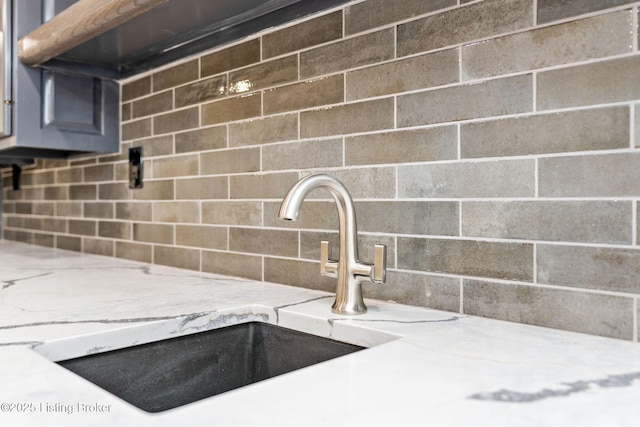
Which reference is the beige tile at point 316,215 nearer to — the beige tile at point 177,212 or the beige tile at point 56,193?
the beige tile at point 177,212

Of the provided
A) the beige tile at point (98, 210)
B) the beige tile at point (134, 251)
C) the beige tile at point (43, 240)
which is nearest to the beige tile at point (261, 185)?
the beige tile at point (134, 251)

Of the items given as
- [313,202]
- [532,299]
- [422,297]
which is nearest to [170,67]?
[313,202]

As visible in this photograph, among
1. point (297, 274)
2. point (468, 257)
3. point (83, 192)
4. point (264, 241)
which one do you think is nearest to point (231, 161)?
point (264, 241)

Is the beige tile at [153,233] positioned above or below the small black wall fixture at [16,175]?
below

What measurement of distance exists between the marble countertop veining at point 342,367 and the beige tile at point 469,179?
0.73ft

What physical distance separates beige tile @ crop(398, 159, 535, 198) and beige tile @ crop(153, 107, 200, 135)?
29.3 inches

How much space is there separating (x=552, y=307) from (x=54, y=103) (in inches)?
61.3

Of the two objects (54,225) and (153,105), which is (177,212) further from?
(54,225)

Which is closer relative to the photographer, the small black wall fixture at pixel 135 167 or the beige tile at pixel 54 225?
the small black wall fixture at pixel 135 167

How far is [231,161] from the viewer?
1400mm

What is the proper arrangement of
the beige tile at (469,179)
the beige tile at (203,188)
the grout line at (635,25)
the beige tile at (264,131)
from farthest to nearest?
the beige tile at (203,188), the beige tile at (264,131), the beige tile at (469,179), the grout line at (635,25)

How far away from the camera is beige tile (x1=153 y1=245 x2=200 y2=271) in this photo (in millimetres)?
1520

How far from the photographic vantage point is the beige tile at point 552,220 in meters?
0.77

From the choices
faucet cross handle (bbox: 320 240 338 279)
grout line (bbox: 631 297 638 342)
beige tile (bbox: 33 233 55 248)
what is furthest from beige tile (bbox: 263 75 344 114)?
beige tile (bbox: 33 233 55 248)
